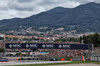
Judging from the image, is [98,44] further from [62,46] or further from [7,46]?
[7,46]

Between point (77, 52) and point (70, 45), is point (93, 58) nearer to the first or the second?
point (70, 45)

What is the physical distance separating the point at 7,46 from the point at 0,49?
182 ft

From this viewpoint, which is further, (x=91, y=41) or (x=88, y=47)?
(x=91, y=41)

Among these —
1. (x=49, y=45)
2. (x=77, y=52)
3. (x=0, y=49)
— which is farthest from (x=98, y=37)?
(x=49, y=45)

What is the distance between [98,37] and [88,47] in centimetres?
5031

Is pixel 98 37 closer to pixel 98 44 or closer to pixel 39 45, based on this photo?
pixel 98 44

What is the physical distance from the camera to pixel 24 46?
8306 cm

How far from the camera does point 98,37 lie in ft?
442

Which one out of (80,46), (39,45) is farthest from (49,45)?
(80,46)

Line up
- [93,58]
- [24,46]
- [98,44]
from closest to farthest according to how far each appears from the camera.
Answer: [93,58] < [24,46] < [98,44]

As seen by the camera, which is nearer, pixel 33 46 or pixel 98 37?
pixel 33 46

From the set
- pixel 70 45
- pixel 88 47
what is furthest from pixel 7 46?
pixel 88 47

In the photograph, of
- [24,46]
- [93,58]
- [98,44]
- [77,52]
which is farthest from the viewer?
[98,44]

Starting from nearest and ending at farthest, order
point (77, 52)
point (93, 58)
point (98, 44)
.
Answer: point (93, 58), point (77, 52), point (98, 44)
